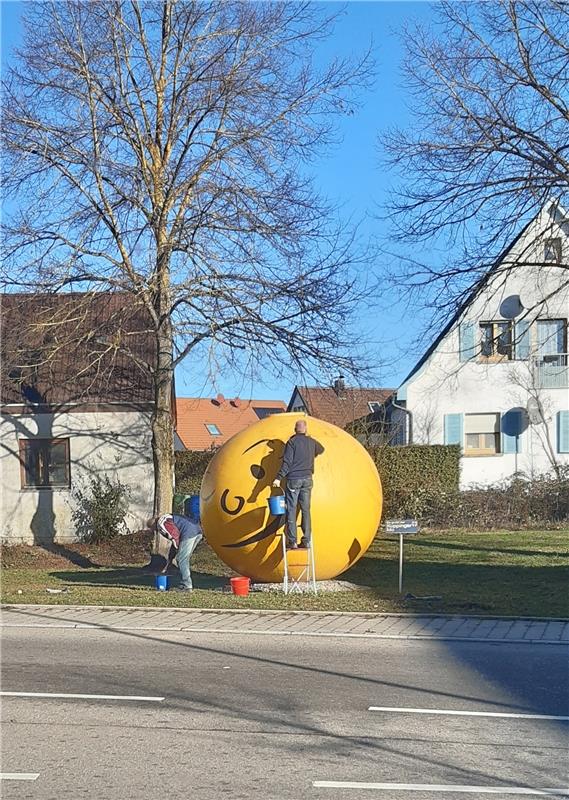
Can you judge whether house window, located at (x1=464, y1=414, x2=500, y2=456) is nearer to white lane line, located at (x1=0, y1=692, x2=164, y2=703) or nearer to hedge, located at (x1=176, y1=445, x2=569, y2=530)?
hedge, located at (x1=176, y1=445, x2=569, y2=530)

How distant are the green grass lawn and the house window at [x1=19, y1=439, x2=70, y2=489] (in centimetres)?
566

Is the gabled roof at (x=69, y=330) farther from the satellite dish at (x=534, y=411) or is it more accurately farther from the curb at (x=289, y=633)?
the satellite dish at (x=534, y=411)

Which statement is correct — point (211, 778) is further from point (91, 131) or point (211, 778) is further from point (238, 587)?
point (91, 131)

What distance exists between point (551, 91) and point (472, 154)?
145 centimetres

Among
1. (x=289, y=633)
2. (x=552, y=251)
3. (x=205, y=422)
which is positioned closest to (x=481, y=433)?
(x=552, y=251)

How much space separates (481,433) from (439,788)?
30.3m

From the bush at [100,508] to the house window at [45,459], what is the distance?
2.57ft

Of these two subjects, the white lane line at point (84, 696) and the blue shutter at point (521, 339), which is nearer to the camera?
the white lane line at point (84, 696)

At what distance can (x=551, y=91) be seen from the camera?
1526 cm

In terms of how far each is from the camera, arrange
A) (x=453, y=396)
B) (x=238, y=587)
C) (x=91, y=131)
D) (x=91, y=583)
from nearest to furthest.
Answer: (x=238, y=587)
(x=91, y=583)
(x=91, y=131)
(x=453, y=396)

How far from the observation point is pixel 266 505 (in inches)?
564

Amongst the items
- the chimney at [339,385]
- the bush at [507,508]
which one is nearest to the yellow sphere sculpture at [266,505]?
the chimney at [339,385]

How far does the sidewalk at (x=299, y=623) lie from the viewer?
11.2 meters

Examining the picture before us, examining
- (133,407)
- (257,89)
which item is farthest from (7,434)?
(257,89)
